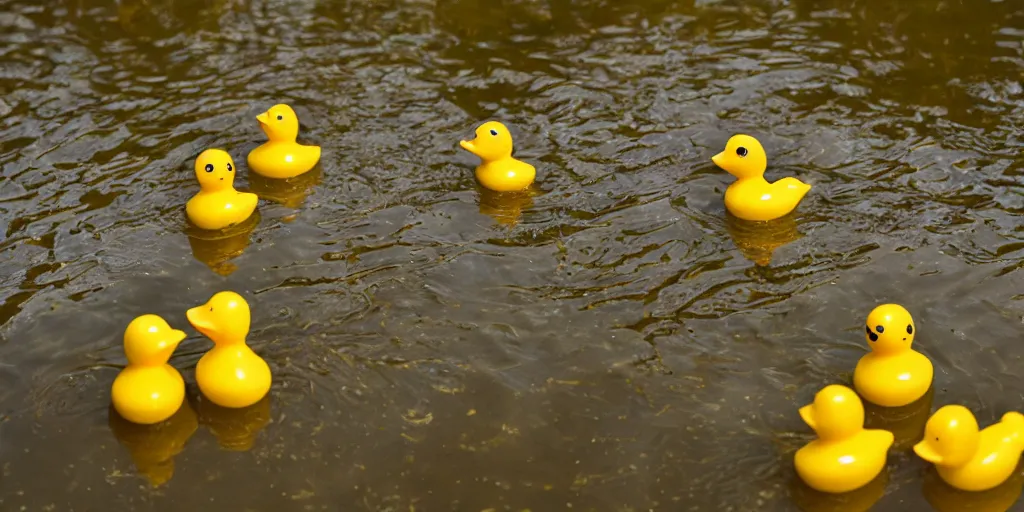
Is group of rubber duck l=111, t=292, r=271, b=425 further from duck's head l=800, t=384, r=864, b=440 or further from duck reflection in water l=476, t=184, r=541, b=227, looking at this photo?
duck's head l=800, t=384, r=864, b=440

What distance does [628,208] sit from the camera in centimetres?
573

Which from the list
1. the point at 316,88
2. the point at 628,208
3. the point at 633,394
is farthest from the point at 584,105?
the point at 633,394

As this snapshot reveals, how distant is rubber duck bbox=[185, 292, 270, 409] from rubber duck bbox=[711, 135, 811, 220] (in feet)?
8.77

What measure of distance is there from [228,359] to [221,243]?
1.35 m

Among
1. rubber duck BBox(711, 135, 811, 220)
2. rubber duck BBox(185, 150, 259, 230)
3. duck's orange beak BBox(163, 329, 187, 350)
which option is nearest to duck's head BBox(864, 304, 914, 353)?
rubber duck BBox(711, 135, 811, 220)

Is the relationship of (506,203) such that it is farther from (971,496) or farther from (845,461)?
(971,496)

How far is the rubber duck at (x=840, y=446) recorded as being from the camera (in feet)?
12.7

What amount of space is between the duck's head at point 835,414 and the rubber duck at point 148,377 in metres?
2.57

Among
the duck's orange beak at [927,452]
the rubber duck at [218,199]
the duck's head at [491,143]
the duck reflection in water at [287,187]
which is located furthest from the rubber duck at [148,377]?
the duck's orange beak at [927,452]

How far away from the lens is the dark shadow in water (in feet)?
13.0

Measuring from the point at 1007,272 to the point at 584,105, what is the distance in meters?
2.76

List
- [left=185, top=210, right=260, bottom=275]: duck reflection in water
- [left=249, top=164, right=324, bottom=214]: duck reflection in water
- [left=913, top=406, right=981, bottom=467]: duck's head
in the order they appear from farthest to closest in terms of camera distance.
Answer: [left=249, top=164, right=324, bottom=214]: duck reflection in water
[left=185, top=210, right=260, bottom=275]: duck reflection in water
[left=913, top=406, right=981, bottom=467]: duck's head

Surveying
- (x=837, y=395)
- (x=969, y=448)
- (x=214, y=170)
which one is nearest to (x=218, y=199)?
(x=214, y=170)

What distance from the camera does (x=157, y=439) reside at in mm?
4320
